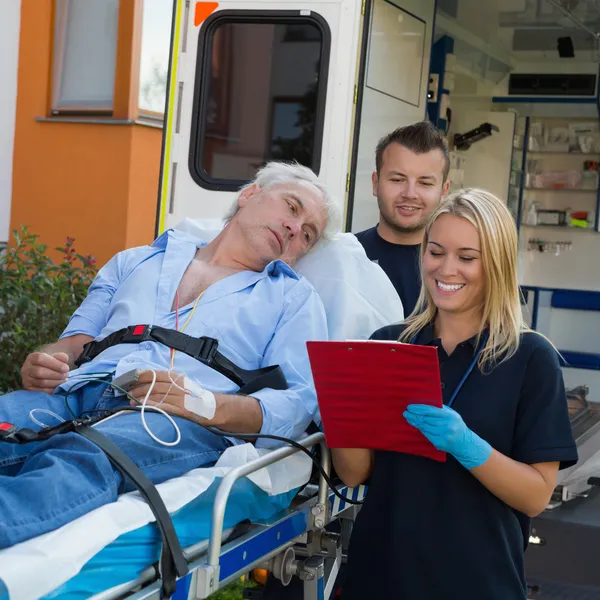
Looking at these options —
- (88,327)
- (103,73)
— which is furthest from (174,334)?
(103,73)

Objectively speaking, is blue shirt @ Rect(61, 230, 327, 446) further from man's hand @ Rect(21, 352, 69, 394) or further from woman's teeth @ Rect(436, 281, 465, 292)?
woman's teeth @ Rect(436, 281, 465, 292)

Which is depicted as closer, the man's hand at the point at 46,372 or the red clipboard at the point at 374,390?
the red clipboard at the point at 374,390

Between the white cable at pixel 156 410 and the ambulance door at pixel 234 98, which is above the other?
the ambulance door at pixel 234 98

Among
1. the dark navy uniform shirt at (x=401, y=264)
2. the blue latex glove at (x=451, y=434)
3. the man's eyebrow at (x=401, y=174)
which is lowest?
the blue latex glove at (x=451, y=434)

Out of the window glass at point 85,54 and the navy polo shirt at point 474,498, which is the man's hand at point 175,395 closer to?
the navy polo shirt at point 474,498

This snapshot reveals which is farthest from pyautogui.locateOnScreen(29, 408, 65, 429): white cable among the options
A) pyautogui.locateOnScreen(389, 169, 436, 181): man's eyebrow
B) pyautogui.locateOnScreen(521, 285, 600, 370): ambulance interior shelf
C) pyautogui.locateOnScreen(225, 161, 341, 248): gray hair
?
pyautogui.locateOnScreen(521, 285, 600, 370): ambulance interior shelf

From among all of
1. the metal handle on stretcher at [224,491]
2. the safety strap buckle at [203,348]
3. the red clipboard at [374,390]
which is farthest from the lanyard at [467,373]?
the safety strap buckle at [203,348]

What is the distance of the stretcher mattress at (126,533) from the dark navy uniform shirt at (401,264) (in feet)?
3.89

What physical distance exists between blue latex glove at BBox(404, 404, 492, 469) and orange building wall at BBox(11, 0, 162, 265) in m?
7.40

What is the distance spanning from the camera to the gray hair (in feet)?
12.1

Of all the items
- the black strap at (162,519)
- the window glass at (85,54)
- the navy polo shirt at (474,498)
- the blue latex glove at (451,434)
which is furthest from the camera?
the window glass at (85,54)

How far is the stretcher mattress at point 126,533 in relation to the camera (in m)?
1.91

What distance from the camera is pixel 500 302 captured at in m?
2.52

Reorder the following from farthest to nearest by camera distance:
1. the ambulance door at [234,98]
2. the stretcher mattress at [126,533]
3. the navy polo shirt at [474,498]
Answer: the ambulance door at [234,98]
the navy polo shirt at [474,498]
the stretcher mattress at [126,533]
